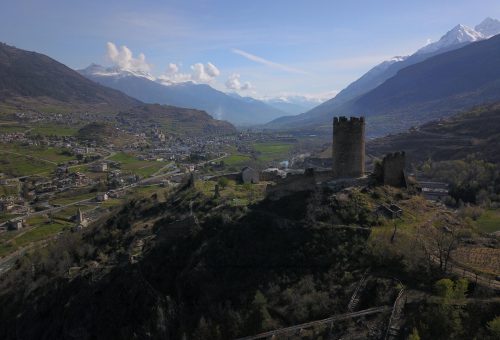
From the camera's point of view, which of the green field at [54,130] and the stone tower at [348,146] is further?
the green field at [54,130]

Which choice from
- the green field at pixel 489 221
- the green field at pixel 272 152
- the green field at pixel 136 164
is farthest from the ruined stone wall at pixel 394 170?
the green field at pixel 272 152

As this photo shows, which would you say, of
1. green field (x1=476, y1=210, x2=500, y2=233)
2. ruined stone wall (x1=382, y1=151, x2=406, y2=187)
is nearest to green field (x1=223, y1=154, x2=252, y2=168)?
green field (x1=476, y1=210, x2=500, y2=233)

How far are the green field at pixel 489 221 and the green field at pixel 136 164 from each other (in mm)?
79143

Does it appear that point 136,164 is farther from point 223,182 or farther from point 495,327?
point 495,327

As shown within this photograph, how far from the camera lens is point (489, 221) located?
3922 centimetres

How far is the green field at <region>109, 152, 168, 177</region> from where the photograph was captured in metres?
113

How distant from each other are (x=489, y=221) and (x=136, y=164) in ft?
318

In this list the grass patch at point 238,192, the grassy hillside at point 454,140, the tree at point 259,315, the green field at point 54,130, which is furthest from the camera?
the green field at point 54,130

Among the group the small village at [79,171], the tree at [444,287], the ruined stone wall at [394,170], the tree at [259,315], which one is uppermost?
the ruined stone wall at [394,170]

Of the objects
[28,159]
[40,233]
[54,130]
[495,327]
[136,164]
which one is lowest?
[40,233]

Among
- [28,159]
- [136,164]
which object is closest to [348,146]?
[136,164]

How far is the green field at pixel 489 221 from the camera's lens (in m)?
36.2

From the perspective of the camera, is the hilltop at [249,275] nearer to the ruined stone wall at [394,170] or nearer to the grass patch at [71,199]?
the ruined stone wall at [394,170]

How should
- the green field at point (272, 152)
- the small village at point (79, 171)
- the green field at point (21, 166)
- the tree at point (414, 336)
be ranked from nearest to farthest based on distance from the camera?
the tree at point (414, 336) → the small village at point (79, 171) → the green field at point (21, 166) → the green field at point (272, 152)
